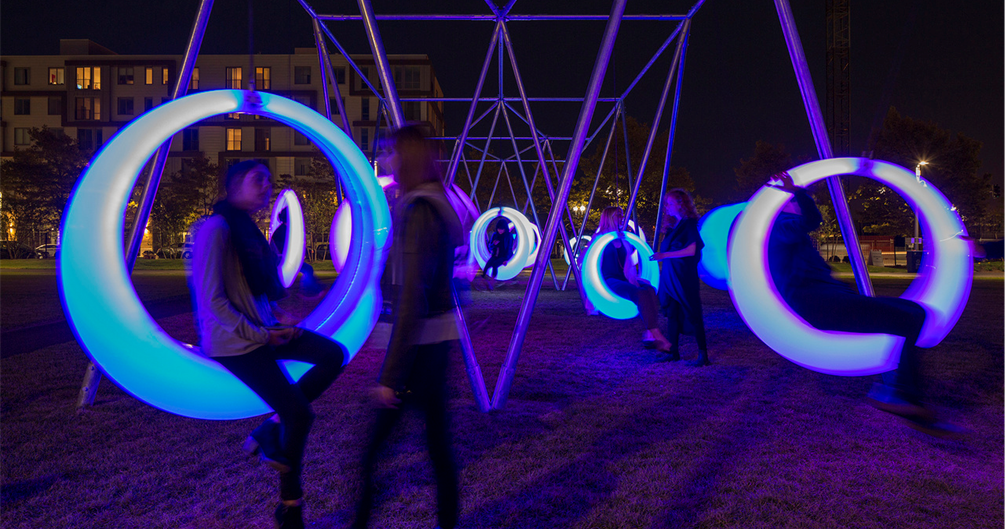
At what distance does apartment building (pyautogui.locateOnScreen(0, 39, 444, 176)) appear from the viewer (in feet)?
197

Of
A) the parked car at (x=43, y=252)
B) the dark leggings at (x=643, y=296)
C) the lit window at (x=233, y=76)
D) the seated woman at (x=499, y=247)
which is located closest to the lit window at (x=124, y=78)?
the lit window at (x=233, y=76)

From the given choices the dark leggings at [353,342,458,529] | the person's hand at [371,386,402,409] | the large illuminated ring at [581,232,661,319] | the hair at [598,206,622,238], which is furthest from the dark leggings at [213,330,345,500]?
the hair at [598,206,622,238]

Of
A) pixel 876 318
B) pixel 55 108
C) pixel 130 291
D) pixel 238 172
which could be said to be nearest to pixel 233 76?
pixel 55 108

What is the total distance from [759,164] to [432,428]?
55.8 m

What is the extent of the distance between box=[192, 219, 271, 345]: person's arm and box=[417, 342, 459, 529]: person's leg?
841 millimetres

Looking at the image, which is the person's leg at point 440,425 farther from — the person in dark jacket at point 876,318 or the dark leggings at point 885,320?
the dark leggings at point 885,320

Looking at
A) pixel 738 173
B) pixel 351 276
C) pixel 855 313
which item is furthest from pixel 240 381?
pixel 738 173

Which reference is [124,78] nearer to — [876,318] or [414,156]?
[414,156]

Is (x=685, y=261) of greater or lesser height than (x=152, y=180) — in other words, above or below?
below

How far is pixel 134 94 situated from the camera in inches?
2389

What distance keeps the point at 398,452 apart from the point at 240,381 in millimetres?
1552

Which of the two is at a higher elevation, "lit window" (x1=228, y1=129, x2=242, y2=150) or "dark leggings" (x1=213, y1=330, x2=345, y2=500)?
"lit window" (x1=228, y1=129, x2=242, y2=150)

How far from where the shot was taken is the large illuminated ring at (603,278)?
7941 millimetres

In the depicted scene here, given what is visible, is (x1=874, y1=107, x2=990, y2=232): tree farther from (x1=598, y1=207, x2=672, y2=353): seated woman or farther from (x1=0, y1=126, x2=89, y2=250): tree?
(x1=0, y1=126, x2=89, y2=250): tree
